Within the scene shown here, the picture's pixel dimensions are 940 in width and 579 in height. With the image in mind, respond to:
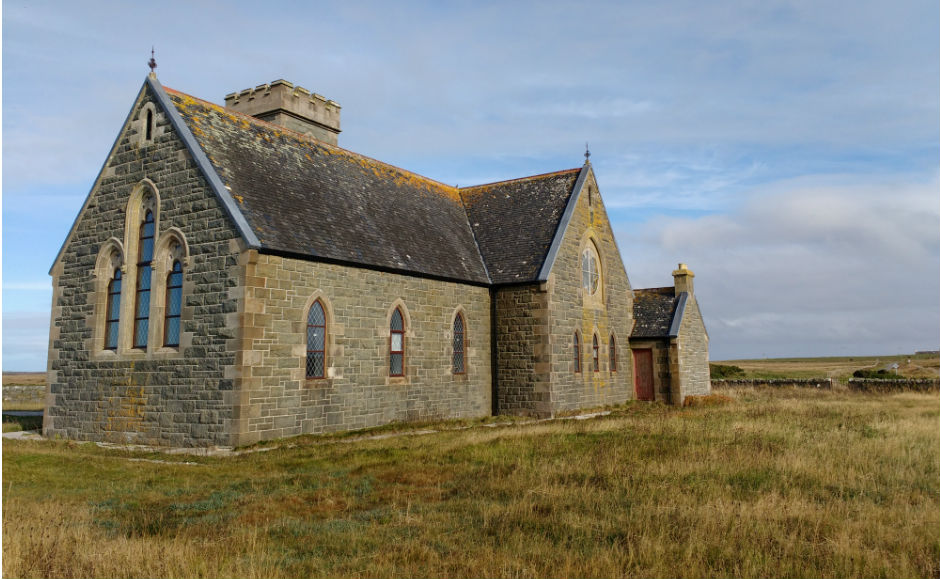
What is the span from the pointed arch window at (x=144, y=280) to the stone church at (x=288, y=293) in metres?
0.05

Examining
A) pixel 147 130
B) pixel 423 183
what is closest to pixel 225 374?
pixel 147 130

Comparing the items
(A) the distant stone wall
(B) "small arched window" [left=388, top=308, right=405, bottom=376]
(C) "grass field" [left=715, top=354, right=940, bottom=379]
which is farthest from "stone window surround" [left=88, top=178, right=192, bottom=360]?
(C) "grass field" [left=715, top=354, right=940, bottom=379]

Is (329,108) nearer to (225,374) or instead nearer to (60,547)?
(225,374)

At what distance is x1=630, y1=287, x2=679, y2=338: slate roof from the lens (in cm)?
3028

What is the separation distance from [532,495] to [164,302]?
12513 mm

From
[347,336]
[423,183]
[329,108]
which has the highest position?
[329,108]

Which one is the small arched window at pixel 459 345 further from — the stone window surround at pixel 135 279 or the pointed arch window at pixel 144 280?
the pointed arch window at pixel 144 280

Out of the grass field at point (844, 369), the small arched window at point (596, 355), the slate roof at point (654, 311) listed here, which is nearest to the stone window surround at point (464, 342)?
the small arched window at point (596, 355)

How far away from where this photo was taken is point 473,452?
46.4 feet

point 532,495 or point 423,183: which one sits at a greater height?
point 423,183

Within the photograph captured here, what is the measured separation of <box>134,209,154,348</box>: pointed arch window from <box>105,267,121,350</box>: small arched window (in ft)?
2.74

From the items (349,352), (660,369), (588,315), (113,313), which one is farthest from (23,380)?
(660,369)

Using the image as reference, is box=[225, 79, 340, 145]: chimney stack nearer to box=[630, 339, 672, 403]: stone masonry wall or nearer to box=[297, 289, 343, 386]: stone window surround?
box=[297, 289, 343, 386]: stone window surround

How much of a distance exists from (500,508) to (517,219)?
19.3 m
